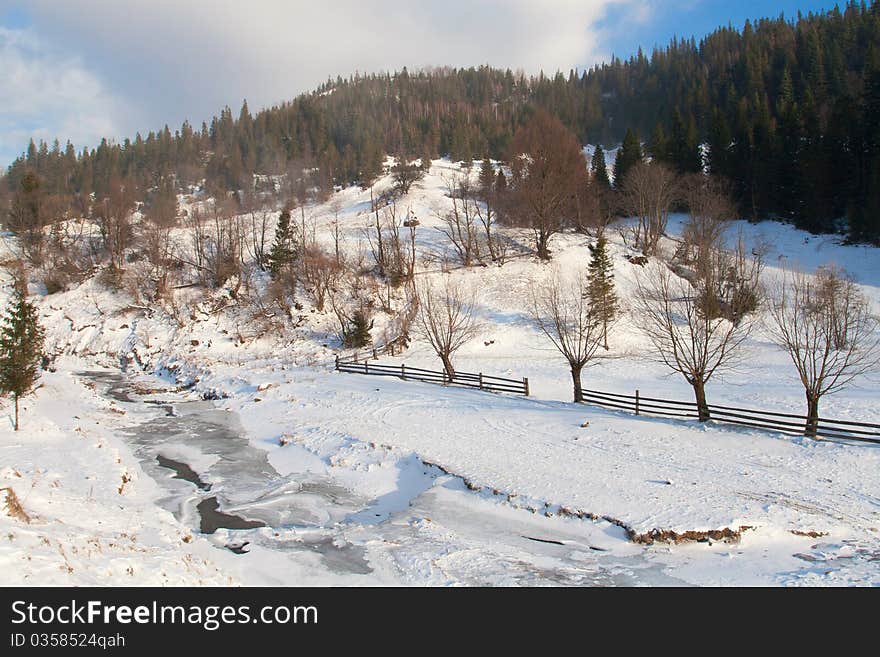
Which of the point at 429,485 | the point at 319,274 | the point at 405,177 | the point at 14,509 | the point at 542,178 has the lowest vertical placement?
the point at 429,485

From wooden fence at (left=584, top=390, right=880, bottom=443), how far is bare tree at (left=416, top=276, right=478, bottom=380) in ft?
34.7

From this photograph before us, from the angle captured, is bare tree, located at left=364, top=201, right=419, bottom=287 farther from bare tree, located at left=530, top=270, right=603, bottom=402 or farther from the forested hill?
the forested hill

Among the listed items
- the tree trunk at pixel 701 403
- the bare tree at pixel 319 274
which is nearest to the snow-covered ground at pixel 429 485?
the tree trunk at pixel 701 403

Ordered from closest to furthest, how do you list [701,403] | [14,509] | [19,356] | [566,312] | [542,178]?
[14,509], [701,403], [19,356], [566,312], [542,178]

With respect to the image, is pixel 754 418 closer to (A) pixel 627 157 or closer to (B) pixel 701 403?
(B) pixel 701 403

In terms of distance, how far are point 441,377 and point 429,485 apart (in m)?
15.0

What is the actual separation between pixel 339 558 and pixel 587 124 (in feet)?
446

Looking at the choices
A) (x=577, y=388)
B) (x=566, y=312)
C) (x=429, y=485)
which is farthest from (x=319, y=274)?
(x=429, y=485)

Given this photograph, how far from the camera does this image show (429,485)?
51.6 feet

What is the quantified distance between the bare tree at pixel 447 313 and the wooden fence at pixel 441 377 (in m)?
0.87

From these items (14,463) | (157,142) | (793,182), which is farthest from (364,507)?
(157,142)

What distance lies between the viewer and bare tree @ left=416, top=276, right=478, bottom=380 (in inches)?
1304

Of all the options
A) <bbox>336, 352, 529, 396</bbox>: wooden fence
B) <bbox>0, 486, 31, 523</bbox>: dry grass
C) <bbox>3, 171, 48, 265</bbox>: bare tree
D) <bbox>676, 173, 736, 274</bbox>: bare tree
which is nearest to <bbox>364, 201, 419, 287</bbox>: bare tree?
<bbox>336, 352, 529, 396</bbox>: wooden fence

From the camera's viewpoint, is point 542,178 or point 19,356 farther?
point 542,178
